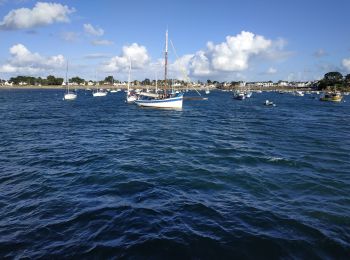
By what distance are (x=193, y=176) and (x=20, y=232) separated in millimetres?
11399

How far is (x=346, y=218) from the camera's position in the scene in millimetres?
15516

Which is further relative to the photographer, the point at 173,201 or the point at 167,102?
the point at 167,102

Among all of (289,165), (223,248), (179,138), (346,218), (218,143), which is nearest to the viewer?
(223,248)

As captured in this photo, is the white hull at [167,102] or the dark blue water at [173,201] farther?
the white hull at [167,102]

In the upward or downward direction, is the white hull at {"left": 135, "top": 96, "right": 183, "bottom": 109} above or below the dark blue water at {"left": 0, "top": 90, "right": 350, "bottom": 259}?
above

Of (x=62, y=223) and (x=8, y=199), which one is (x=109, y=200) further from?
(x=8, y=199)

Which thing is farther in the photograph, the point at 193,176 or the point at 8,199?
the point at 193,176

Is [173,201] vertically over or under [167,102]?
under

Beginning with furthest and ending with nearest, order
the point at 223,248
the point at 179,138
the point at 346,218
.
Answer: the point at 179,138
the point at 346,218
the point at 223,248

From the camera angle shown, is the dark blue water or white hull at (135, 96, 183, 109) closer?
the dark blue water

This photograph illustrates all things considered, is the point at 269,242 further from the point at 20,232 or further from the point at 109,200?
the point at 20,232

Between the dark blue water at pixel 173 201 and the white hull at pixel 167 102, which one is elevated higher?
the white hull at pixel 167 102

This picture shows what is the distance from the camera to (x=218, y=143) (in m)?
36.6

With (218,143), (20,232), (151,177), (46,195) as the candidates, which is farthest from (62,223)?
(218,143)
